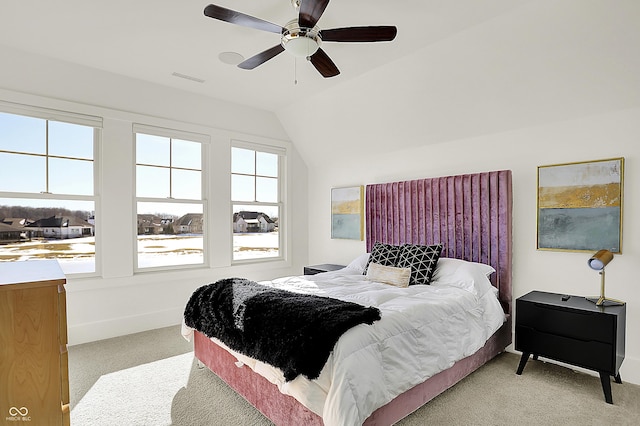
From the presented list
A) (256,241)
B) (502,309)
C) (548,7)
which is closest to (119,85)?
(256,241)

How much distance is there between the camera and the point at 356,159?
4.89 m

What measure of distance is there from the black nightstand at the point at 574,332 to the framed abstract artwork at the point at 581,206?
18.9 inches

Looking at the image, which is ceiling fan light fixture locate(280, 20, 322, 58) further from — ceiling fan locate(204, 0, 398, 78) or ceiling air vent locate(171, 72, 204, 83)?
ceiling air vent locate(171, 72, 204, 83)

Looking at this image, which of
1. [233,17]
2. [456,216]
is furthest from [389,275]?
[233,17]

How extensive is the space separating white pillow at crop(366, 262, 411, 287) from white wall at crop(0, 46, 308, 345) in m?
2.14

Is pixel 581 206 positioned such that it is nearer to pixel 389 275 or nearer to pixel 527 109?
pixel 527 109

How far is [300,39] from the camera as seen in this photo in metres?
2.29

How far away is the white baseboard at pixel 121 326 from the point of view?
3582 millimetres

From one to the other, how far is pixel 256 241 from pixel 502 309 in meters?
3.29

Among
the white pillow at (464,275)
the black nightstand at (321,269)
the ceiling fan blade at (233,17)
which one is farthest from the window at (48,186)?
the white pillow at (464,275)

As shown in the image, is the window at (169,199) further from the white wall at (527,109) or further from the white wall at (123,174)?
the white wall at (527,109)

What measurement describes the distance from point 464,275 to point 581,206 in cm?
110

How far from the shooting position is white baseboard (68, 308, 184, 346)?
3.58m

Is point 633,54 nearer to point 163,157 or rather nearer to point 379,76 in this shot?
point 379,76
